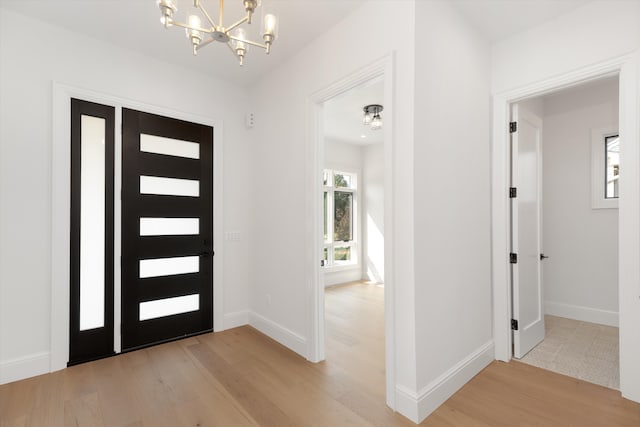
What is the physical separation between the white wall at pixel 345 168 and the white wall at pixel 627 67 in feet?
13.2

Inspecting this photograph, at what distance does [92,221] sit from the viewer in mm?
2852

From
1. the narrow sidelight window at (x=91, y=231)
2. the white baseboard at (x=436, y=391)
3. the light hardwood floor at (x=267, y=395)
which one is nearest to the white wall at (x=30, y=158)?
the narrow sidelight window at (x=91, y=231)

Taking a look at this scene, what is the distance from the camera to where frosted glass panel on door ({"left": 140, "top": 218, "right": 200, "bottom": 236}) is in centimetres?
312

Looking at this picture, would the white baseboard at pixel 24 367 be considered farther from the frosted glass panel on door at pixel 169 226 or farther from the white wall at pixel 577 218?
the white wall at pixel 577 218

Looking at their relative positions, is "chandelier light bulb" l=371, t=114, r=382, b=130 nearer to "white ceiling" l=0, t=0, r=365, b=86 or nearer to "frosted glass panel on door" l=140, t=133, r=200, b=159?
"white ceiling" l=0, t=0, r=365, b=86

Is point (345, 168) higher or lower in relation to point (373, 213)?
higher

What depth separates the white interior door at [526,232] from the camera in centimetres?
282

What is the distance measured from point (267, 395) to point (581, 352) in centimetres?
300

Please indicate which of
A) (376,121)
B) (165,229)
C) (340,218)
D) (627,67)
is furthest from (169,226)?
(627,67)

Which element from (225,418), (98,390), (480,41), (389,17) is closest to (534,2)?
(480,41)

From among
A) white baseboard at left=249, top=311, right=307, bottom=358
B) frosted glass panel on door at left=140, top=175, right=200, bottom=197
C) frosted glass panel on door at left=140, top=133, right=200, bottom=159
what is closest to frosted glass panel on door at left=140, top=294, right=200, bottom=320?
white baseboard at left=249, top=311, right=307, bottom=358

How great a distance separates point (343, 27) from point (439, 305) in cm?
235

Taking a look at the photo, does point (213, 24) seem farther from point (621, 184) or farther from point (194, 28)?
point (621, 184)

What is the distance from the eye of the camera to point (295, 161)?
120 inches
